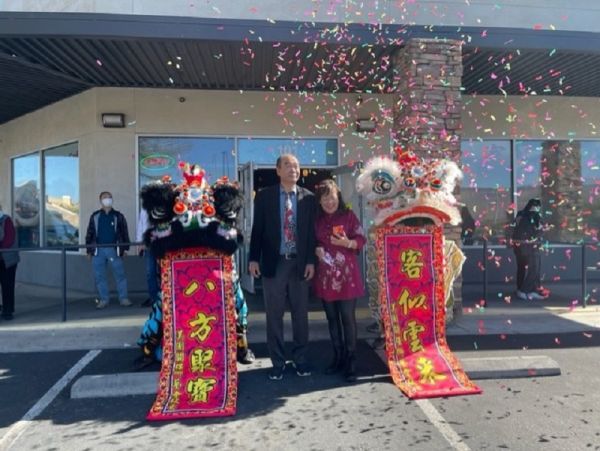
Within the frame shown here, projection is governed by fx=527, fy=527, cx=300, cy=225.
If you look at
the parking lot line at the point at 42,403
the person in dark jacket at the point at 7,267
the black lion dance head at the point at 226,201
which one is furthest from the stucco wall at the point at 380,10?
the parking lot line at the point at 42,403

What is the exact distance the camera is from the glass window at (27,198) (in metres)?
11.1

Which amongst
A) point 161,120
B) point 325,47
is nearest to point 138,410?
point 325,47

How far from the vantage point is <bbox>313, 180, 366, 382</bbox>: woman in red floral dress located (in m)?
4.66

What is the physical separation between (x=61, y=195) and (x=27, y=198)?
1488mm

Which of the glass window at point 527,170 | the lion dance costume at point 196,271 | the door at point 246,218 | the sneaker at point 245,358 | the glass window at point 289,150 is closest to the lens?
the lion dance costume at point 196,271

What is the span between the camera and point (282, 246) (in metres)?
4.63

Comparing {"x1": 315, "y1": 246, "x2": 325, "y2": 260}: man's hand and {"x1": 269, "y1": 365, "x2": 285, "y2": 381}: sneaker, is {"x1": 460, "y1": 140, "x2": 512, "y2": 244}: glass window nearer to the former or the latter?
{"x1": 315, "y1": 246, "x2": 325, "y2": 260}: man's hand

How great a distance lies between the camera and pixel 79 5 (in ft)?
29.3

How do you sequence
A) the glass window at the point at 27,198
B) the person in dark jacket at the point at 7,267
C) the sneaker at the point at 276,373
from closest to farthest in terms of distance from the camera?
the sneaker at the point at 276,373
the person in dark jacket at the point at 7,267
the glass window at the point at 27,198

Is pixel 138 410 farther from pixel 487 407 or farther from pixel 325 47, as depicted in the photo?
pixel 325 47

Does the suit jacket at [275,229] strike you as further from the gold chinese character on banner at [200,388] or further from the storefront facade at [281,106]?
the storefront facade at [281,106]

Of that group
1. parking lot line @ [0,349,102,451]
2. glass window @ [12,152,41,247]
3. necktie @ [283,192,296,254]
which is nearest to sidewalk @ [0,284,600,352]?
parking lot line @ [0,349,102,451]

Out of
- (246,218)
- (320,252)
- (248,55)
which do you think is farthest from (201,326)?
(248,55)

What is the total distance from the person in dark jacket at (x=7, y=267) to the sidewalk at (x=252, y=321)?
21 centimetres
